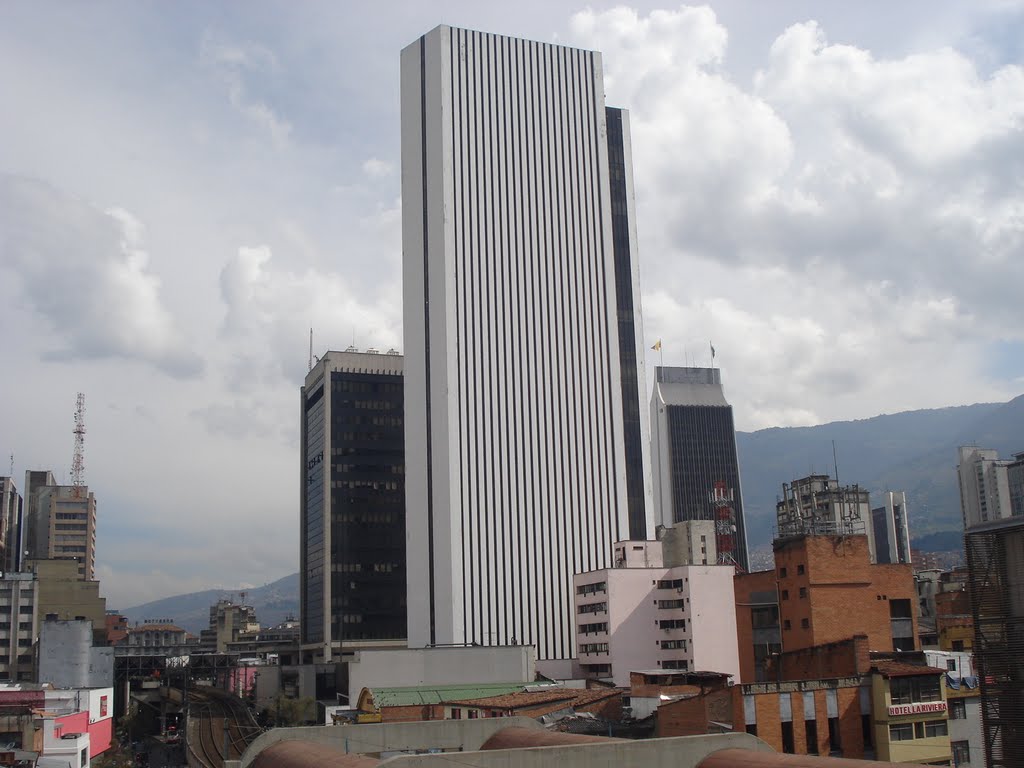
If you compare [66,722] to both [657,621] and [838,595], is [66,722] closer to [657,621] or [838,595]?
[657,621]

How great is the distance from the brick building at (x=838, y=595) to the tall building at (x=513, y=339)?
48.8 m

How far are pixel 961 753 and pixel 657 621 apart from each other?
60.6 meters

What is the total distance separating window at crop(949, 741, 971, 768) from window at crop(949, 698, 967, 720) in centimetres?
176

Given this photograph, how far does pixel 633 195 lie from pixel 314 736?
133 meters

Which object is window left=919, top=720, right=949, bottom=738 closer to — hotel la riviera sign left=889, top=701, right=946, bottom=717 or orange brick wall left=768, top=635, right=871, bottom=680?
hotel la riviera sign left=889, top=701, right=946, bottom=717

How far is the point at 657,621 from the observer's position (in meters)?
131

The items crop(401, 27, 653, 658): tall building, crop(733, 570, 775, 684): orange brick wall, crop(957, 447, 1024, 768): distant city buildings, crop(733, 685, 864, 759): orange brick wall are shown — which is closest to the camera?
crop(957, 447, 1024, 768): distant city buildings

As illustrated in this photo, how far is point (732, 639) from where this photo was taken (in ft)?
410

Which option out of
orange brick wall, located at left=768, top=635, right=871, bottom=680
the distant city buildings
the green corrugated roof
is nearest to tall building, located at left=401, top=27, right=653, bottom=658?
the green corrugated roof

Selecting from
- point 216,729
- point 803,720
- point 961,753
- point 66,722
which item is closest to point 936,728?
point 961,753

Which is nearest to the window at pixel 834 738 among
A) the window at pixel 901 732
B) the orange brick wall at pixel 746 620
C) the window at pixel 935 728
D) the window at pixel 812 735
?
the window at pixel 812 735

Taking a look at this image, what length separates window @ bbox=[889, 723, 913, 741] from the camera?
225 feet

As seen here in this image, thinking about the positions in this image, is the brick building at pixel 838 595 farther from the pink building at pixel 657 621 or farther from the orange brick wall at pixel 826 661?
the orange brick wall at pixel 826 661

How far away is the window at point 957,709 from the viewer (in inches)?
2889
